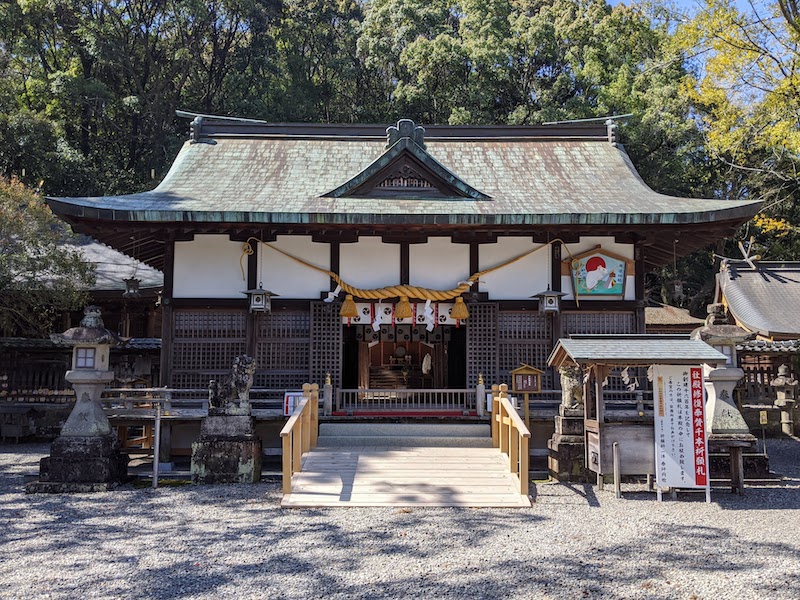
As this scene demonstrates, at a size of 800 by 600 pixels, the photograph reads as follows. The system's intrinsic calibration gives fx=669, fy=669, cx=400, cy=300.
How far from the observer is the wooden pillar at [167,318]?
46.5ft

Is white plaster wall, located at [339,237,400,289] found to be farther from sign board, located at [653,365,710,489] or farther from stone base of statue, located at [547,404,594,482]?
sign board, located at [653,365,710,489]

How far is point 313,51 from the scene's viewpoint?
38.7 metres

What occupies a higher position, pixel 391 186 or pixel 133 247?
pixel 391 186

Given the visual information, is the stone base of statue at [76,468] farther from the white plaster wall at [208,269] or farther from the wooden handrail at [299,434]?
the white plaster wall at [208,269]

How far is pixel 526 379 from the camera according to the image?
42.7 ft

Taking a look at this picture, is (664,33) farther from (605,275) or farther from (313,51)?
(605,275)

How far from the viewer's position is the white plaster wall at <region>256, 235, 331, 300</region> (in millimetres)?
14617

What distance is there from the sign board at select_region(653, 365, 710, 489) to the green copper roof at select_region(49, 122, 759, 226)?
448 centimetres

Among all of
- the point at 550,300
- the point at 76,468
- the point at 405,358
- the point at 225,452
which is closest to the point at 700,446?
the point at 550,300

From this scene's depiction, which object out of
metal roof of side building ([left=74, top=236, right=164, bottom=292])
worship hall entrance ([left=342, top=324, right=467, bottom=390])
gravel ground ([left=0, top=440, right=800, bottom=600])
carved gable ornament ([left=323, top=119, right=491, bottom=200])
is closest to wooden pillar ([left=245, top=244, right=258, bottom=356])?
carved gable ornament ([left=323, top=119, right=491, bottom=200])

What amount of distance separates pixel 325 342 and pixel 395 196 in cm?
361

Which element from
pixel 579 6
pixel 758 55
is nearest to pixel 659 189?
pixel 579 6

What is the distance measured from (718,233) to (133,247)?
43.3 feet

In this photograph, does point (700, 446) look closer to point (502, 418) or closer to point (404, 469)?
point (502, 418)
